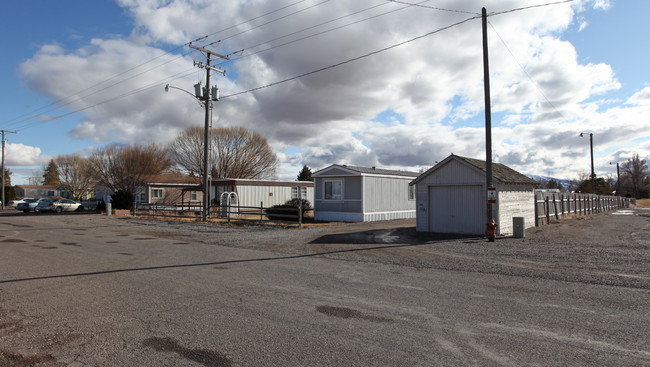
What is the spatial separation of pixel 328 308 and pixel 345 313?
329mm

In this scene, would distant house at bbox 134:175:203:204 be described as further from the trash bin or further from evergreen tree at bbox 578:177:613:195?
evergreen tree at bbox 578:177:613:195

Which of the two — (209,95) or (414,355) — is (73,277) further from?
(209,95)

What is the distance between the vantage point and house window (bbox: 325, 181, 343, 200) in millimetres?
23328

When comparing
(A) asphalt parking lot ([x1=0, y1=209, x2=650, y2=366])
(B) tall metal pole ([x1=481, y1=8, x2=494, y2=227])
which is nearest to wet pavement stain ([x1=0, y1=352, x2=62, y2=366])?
(A) asphalt parking lot ([x1=0, y1=209, x2=650, y2=366])

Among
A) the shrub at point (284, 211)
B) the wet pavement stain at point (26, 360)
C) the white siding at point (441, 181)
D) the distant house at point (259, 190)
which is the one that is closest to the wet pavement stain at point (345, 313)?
the wet pavement stain at point (26, 360)

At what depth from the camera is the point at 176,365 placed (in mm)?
3846

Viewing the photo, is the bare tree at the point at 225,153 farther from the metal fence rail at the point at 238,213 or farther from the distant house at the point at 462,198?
the distant house at the point at 462,198

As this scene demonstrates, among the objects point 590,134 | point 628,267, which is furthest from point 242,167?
point 628,267

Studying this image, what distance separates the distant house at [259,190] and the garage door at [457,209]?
16.7 metres

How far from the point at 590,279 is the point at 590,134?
4122 cm

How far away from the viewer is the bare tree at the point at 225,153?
4584 cm

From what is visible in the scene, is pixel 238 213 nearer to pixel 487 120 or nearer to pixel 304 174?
pixel 487 120

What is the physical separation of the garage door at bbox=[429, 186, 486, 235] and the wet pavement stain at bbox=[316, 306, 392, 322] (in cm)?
1093

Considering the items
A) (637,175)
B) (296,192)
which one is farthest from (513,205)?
(637,175)
